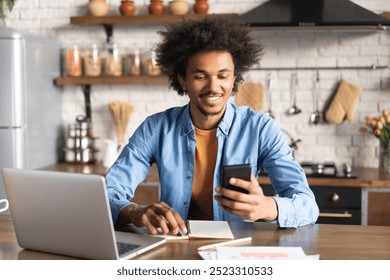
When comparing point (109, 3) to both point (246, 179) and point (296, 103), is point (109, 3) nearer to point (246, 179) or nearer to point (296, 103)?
point (296, 103)

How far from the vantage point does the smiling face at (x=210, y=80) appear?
2.21 metres

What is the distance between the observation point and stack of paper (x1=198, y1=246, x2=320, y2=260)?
151cm

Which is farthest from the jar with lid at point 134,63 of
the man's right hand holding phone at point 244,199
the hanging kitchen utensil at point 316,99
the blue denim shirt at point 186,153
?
the man's right hand holding phone at point 244,199

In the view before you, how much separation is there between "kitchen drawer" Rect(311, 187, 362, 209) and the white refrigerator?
183 cm

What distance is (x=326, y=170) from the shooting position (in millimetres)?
3789

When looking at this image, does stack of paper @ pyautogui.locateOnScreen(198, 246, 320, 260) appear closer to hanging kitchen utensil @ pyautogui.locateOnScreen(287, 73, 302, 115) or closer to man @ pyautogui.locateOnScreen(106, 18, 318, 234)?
man @ pyautogui.locateOnScreen(106, 18, 318, 234)

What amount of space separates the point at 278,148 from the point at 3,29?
2.15 meters

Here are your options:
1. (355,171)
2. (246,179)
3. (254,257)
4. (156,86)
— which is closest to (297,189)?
(246,179)

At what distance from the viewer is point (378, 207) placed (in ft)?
11.5

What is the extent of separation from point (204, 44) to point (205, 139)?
0.38 m

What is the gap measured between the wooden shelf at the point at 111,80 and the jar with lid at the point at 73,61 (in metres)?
0.06

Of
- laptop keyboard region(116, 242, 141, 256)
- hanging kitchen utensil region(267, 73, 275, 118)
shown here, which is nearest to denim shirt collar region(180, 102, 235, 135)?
laptop keyboard region(116, 242, 141, 256)

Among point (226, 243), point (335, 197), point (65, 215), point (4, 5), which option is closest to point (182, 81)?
point (226, 243)

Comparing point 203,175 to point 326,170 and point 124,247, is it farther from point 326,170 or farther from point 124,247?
point 326,170
